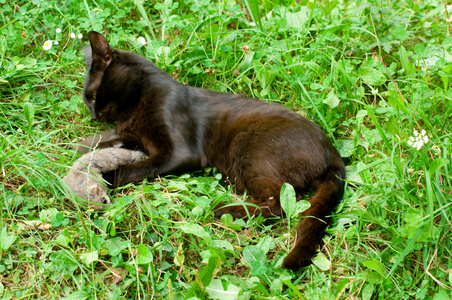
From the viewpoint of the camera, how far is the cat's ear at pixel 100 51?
9.78 ft

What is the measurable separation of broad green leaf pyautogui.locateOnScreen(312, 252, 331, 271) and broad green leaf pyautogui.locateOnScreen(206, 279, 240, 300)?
1.39 ft

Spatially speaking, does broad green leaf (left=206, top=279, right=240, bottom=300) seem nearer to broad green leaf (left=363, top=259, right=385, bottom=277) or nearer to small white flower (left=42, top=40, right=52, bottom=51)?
broad green leaf (left=363, top=259, right=385, bottom=277)

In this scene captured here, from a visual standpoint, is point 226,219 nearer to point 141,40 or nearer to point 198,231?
point 198,231

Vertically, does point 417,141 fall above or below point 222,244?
above

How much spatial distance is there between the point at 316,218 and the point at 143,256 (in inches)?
35.5

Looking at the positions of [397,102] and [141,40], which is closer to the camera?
[397,102]

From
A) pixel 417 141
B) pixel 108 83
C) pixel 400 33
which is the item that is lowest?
pixel 108 83

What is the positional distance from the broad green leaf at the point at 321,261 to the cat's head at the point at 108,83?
5.48 ft

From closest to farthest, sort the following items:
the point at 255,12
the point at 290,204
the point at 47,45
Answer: the point at 290,204, the point at 47,45, the point at 255,12

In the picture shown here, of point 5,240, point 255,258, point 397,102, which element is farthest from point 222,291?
point 397,102

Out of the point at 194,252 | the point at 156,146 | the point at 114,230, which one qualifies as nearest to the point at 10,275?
the point at 114,230

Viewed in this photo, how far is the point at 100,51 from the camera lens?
3043 millimetres

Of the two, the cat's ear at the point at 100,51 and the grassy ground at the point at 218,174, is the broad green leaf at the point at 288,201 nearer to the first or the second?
the grassy ground at the point at 218,174

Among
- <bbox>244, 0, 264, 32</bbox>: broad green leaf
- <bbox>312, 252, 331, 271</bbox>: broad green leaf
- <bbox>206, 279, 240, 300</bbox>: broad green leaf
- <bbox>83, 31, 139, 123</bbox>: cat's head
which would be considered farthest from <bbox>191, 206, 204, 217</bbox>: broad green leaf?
<bbox>244, 0, 264, 32</bbox>: broad green leaf
